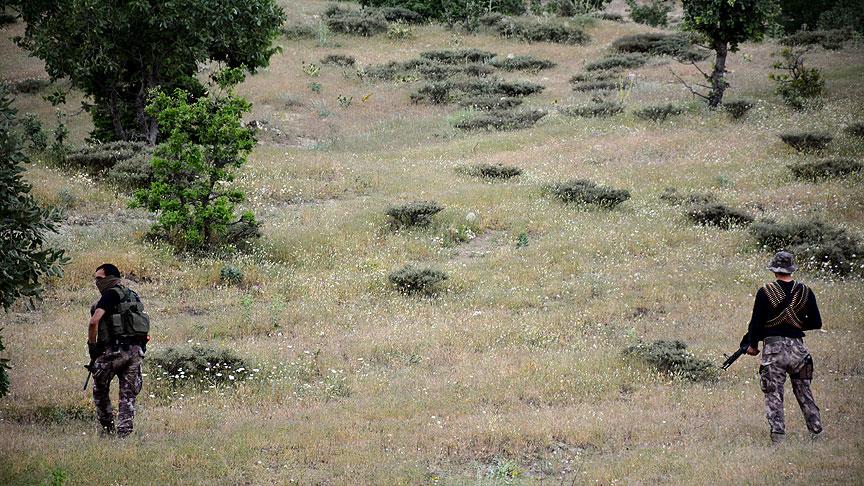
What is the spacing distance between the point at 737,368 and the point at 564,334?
3.17 metres

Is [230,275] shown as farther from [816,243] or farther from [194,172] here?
[816,243]

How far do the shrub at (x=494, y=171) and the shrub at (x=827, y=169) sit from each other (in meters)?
8.85

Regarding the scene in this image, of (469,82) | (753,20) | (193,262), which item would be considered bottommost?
(193,262)

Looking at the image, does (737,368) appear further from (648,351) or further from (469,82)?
(469,82)

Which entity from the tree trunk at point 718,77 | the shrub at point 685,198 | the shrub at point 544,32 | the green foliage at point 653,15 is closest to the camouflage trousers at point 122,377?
the shrub at point 685,198

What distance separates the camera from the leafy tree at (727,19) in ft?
97.1

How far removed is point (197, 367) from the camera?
1251cm

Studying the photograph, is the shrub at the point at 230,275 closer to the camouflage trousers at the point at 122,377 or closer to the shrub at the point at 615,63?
the camouflage trousers at the point at 122,377

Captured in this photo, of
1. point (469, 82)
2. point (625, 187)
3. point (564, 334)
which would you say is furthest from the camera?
point (469, 82)

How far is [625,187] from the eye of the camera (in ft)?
82.2

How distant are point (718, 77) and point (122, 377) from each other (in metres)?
28.0

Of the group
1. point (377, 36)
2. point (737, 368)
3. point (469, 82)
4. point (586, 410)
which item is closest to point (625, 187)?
point (737, 368)

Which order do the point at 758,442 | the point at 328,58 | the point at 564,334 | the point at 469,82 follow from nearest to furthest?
the point at 758,442 → the point at 564,334 → the point at 469,82 → the point at 328,58

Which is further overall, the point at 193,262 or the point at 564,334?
the point at 193,262
